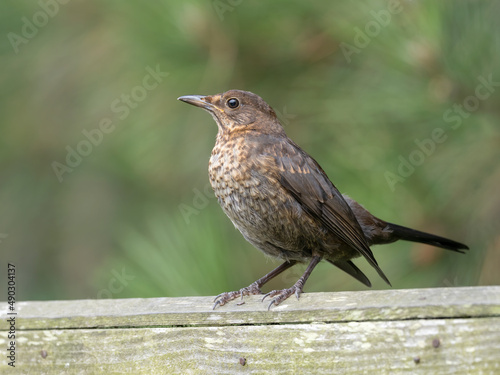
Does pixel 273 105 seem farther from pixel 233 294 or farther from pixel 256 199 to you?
pixel 233 294

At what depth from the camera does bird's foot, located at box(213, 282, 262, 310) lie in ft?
8.07

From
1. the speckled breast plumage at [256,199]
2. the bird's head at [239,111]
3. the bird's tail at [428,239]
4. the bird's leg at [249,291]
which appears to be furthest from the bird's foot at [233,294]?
the bird's head at [239,111]

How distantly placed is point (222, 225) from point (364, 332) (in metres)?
1.38

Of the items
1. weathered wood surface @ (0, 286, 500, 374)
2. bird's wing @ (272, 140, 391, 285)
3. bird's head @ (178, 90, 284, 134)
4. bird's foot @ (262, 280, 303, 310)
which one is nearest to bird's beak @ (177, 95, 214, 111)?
bird's head @ (178, 90, 284, 134)

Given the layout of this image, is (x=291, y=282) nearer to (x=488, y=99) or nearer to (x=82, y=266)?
(x=488, y=99)

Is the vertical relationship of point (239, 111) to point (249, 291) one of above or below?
A: above

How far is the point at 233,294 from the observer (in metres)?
2.69

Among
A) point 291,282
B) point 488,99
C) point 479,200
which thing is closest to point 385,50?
point 488,99

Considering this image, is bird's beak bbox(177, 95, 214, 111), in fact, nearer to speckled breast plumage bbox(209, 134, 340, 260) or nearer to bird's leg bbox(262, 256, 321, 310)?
speckled breast plumage bbox(209, 134, 340, 260)

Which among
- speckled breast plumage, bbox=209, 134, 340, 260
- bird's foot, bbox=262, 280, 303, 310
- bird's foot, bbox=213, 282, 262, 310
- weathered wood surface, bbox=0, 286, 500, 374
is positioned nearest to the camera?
weathered wood surface, bbox=0, 286, 500, 374

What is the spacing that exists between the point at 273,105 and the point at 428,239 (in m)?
0.87

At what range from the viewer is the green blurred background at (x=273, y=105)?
8.74 ft

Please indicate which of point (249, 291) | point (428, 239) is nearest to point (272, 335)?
point (249, 291)

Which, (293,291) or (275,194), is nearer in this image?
(293,291)
